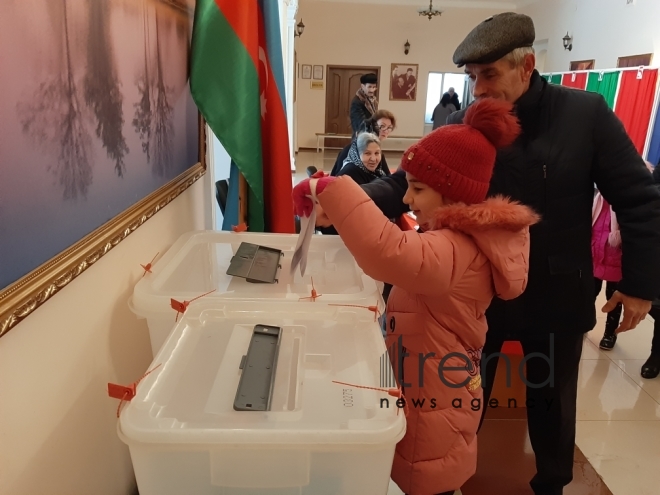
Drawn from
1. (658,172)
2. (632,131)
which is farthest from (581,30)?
(658,172)

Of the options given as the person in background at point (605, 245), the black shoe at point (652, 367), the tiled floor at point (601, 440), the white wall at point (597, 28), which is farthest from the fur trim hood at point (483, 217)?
the white wall at point (597, 28)

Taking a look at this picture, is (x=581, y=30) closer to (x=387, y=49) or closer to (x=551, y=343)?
(x=387, y=49)

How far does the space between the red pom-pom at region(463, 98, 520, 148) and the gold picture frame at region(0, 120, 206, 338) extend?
2.32 feet

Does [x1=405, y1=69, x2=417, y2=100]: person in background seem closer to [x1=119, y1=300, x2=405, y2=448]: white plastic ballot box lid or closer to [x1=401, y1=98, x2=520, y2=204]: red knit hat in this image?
[x1=401, y1=98, x2=520, y2=204]: red knit hat

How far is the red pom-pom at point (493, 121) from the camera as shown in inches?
38.5

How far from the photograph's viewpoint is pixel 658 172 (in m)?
2.53

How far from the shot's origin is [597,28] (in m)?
6.88

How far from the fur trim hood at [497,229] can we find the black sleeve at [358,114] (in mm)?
3182

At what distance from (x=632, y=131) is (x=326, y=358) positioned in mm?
5278

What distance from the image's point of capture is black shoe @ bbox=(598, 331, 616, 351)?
276cm

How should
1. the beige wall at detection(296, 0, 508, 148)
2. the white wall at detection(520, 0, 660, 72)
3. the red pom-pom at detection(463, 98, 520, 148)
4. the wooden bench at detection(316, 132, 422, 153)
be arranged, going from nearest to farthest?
the red pom-pom at detection(463, 98, 520, 148)
the white wall at detection(520, 0, 660, 72)
the beige wall at detection(296, 0, 508, 148)
the wooden bench at detection(316, 132, 422, 153)

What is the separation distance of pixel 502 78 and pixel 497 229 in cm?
46

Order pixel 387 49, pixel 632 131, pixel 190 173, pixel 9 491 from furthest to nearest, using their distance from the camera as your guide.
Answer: pixel 387 49 < pixel 632 131 < pixel 190 173 < pixel 9 491

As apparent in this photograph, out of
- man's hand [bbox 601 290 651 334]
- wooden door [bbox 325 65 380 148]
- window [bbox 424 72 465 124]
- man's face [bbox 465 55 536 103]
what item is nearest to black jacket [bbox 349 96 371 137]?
man's face [bbox 465 55 536 103]
